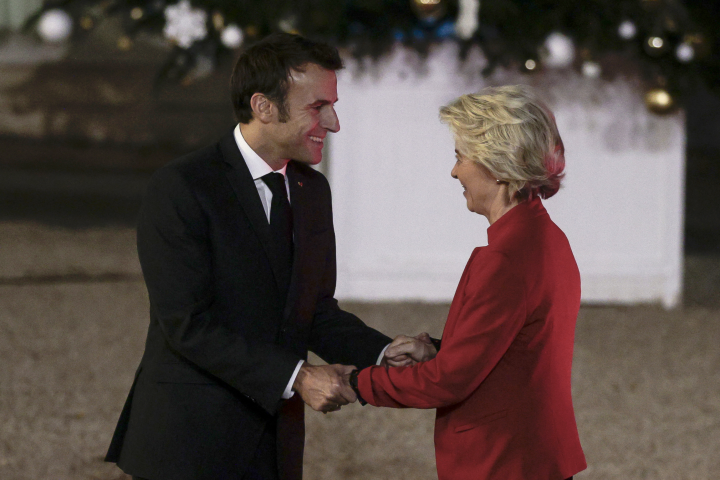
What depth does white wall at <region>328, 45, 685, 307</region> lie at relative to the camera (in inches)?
265

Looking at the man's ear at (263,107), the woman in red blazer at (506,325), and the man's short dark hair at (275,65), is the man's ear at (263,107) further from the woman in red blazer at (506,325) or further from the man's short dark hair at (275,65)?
the woman in red blazer at (506,325)

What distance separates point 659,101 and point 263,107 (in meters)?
4.82

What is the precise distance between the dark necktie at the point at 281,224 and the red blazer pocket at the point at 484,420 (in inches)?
22.0

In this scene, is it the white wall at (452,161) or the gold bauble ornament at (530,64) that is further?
the white wall at (452,161)

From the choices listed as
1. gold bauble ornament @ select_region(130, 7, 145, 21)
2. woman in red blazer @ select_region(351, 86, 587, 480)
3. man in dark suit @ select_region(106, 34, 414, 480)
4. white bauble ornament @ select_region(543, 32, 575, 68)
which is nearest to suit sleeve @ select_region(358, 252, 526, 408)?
woman in red blazer @ select_region(351, 86, 587, 480)

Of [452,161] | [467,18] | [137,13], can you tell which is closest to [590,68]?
[467,18]

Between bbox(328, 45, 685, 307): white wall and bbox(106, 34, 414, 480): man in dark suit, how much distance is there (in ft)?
14.9

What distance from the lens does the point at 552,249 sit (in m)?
1.89

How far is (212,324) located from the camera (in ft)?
6.65

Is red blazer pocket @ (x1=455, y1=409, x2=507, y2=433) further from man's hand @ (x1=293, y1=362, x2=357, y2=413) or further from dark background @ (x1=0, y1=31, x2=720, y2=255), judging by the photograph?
dark background @ (x1=0, y1=31, x2=720, y2=255)

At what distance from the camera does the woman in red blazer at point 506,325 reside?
1.82 m

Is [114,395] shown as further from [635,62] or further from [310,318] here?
[635,62]

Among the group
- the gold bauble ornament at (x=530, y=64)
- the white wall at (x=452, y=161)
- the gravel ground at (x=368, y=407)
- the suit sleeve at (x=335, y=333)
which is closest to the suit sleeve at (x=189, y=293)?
the suit sleeve at (x=335, y=333)

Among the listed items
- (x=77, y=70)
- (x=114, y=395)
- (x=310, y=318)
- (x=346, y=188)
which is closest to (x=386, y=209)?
(x=346, y=188)
